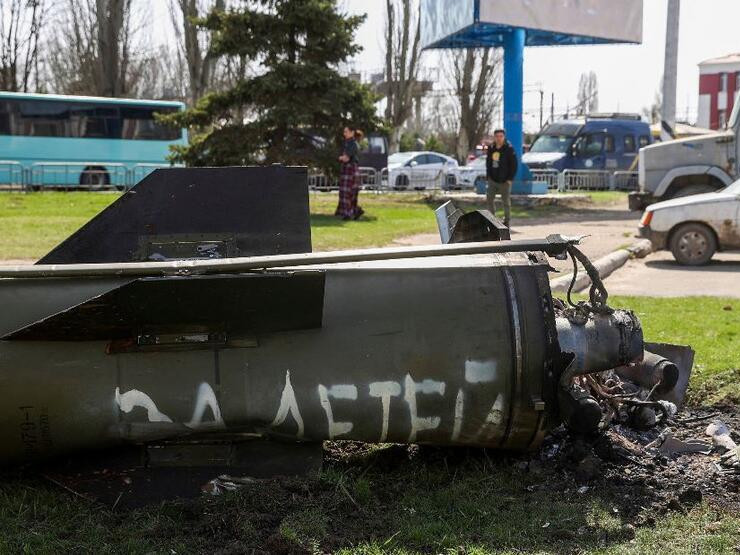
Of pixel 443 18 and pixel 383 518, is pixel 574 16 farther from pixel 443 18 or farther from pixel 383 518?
pixel 383 518

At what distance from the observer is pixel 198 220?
14.7 feet

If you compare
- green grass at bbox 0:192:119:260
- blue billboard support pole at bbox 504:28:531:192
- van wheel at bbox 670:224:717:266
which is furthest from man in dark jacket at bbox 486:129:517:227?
blue billboard support pole at bbox 504:28:531:192

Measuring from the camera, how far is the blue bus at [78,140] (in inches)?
1041

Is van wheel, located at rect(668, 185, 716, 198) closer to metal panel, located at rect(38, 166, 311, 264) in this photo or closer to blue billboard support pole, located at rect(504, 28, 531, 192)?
blue billboard support pole, located at rect(504, 28, 531, 192)

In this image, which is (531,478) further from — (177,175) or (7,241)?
(7,241)

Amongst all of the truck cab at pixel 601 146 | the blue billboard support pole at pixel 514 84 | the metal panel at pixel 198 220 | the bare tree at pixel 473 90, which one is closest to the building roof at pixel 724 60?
the bare tree at pixel 473 90

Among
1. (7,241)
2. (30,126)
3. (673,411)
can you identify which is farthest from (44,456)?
(30,126)

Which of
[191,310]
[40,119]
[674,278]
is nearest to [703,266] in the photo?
[674,278]

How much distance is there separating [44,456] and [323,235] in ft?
32.2

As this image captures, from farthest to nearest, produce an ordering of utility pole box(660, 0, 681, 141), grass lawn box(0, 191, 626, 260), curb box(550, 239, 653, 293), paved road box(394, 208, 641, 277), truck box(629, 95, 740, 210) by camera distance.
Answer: utility pole box(660, 0, 681, 141)
truck box(629, 95, 740, 210)
paved road box(394, 208, 641, 277)
grass lawn box(0, 191, 626, 260)
curb box(550, 239, 653, 293)

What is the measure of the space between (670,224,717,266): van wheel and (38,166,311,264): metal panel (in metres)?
8.44

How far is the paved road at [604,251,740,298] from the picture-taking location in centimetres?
943

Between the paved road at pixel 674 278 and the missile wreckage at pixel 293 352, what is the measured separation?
18.6 ft

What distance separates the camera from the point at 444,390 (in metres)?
3.65
